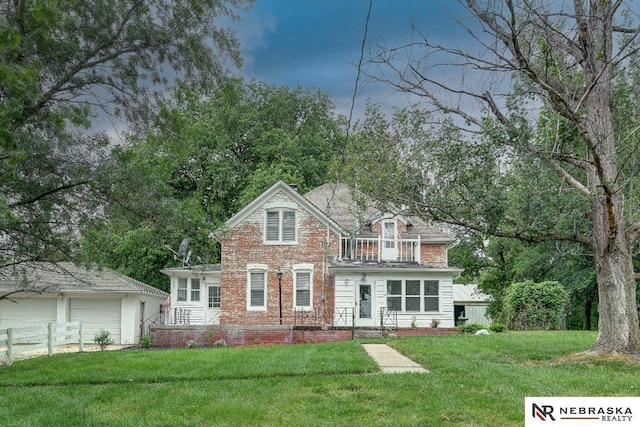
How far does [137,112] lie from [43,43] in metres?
2.13

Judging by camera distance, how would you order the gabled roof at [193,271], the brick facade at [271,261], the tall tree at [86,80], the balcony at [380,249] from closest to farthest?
the tall tree at [86,80] < the brick facade at [271,261] < the balcony at [380,249] < the gabled roof at [193,271]

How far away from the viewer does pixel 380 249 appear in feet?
89.6

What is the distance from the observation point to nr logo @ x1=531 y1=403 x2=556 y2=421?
5.55 m

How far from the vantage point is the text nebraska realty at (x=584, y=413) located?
5582 millimetres

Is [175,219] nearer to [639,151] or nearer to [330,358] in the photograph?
[330,358]

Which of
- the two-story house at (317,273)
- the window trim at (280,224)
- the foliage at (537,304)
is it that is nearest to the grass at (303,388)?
the two-story house at (317,273)

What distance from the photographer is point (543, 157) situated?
12.1 meters

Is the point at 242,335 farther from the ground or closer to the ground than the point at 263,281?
closer to the ground

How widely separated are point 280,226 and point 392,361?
48.1ft

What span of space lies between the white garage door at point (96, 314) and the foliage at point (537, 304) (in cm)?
1723

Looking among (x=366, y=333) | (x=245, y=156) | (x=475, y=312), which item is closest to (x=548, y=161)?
(x=366, y=333)

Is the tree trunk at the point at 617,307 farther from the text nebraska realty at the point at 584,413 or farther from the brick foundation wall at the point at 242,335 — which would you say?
the brick foundation wall at the point at 242,335

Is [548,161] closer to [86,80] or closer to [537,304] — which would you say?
[86,80]

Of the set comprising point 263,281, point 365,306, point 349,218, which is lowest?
point 365,306
